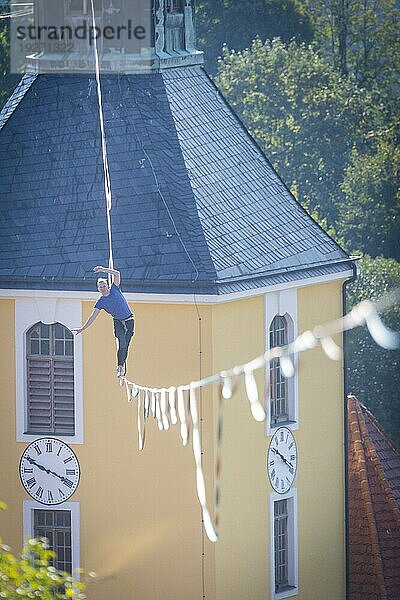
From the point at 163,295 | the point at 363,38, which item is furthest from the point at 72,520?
the point at 363,38

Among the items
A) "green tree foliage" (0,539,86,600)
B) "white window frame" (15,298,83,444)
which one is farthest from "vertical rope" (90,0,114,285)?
"green tree foliage" (0,539,86,600)

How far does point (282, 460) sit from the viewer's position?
3625cm

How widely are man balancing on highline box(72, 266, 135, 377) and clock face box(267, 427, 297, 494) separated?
5.12 metres

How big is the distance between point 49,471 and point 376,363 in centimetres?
1647

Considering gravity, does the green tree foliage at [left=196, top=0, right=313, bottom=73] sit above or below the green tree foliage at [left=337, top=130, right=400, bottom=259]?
above

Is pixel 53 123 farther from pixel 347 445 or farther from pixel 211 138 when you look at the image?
pixel 347 445

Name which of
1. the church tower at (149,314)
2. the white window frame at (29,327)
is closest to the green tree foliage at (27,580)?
the church tower at (149,314)

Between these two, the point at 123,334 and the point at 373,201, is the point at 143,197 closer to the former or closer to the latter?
the point at 123,334

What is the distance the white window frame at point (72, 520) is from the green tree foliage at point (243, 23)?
21700mm

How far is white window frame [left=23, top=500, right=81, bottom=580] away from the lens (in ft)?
116

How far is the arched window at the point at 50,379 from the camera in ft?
116

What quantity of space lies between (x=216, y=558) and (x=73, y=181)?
5.38 meters

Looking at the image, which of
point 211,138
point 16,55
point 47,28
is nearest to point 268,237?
point 211,138

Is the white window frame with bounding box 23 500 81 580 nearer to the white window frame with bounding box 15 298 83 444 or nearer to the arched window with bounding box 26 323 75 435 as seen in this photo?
the white window frame with bounding box 15 298 83 444
